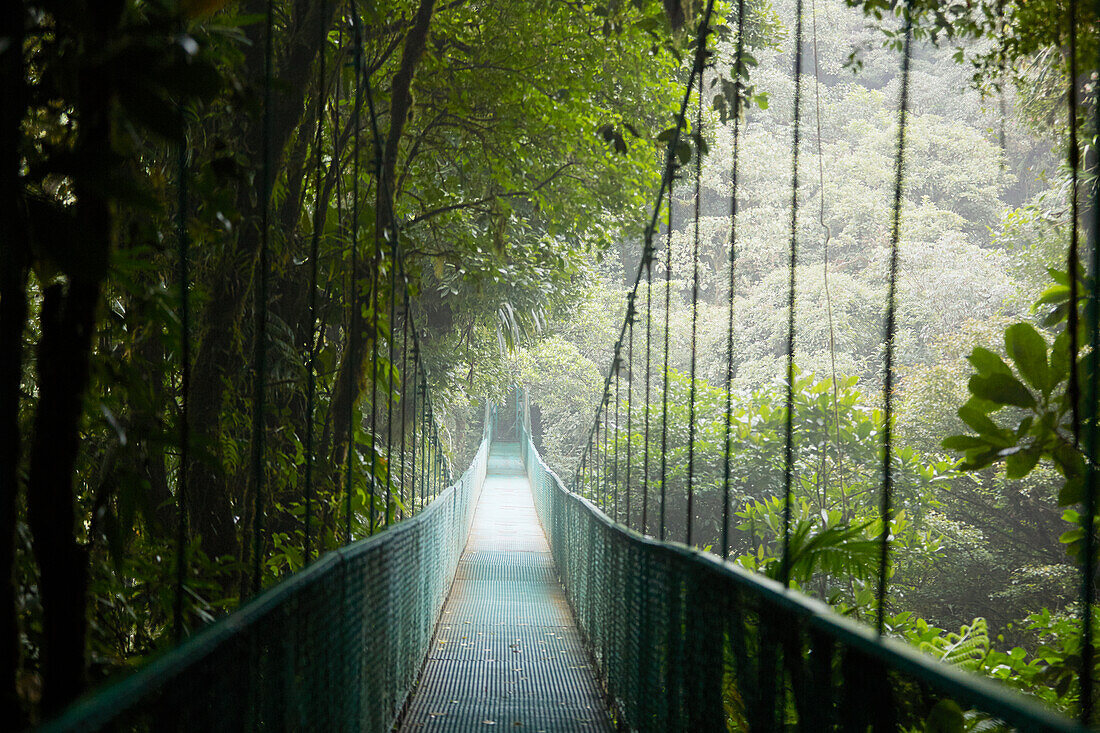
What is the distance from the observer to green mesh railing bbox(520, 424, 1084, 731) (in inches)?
34.8

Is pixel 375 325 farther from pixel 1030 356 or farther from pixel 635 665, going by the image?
pixel 1030 356

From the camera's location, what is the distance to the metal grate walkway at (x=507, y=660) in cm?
311

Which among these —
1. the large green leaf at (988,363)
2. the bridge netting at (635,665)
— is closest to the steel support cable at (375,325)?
the bridge netting at (635,665)

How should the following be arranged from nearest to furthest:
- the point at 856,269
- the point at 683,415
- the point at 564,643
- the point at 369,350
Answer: the point at 369,350 → the point at 564,643 → the point at 683,415 → the point at 856,269

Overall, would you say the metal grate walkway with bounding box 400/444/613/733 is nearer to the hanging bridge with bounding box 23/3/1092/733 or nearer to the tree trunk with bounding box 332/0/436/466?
the hanging bridge with bounding box 23/3/1092/733

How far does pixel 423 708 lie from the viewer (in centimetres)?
320

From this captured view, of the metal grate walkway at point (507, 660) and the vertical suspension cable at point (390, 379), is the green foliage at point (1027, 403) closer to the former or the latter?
the metal grate walkway at point (507, 660)

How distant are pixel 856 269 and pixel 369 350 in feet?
56.7

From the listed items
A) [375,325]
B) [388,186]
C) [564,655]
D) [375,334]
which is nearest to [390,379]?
[375,334]

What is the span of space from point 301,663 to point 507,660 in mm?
2629

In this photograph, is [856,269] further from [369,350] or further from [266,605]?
[266,605]

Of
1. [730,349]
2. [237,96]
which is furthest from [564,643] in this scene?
Answer: [237,96]

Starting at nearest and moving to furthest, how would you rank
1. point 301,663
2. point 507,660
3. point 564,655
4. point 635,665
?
point 301,663
point 635,665
point 507,660
point 564,655

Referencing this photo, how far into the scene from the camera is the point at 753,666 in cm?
145
